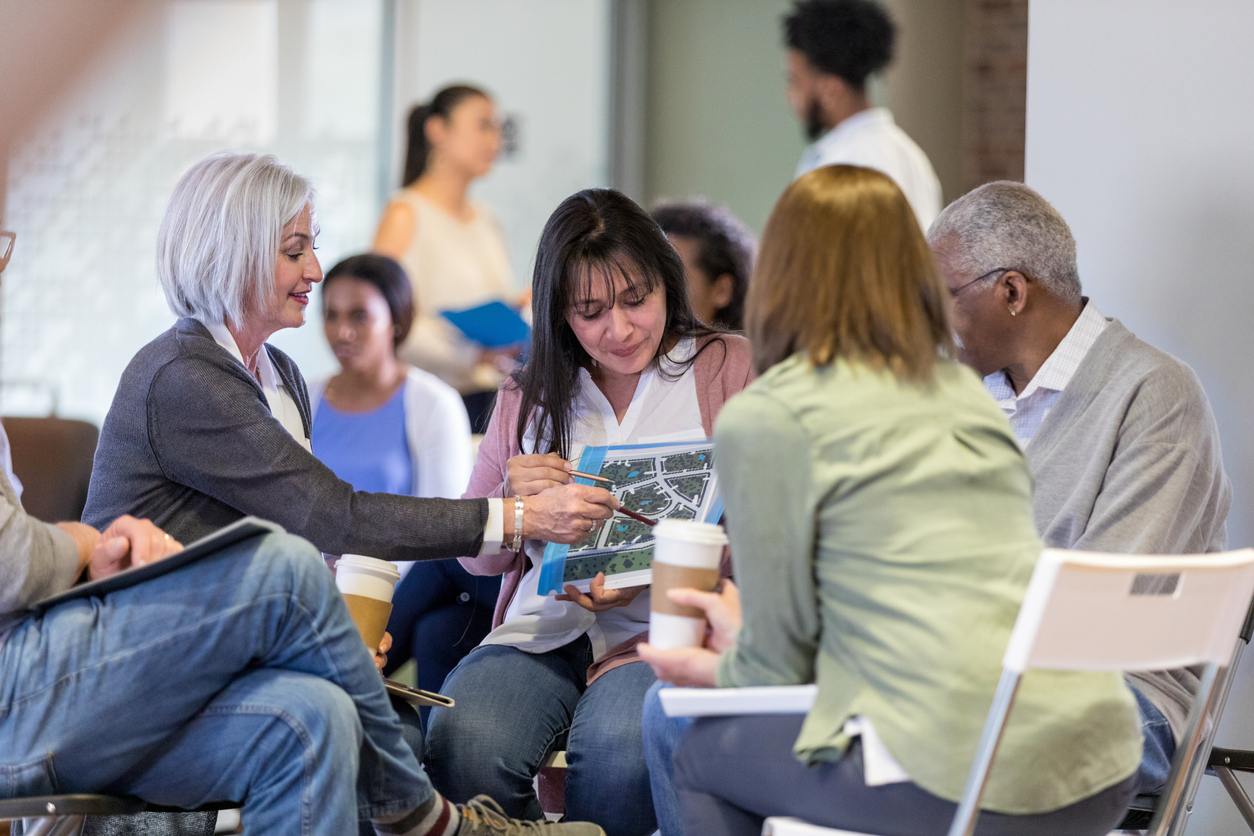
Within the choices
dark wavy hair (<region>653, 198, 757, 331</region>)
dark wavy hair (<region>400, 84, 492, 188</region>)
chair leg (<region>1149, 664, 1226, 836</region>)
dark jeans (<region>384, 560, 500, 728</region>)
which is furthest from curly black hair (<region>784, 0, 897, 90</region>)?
chair leg (<region>1149, 664, 1226, 836</region>)

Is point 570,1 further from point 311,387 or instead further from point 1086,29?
point 1086,29

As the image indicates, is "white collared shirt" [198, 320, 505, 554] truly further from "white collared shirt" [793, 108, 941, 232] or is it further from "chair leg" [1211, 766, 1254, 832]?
"white collared shirt" [793, 108, 941, 232]

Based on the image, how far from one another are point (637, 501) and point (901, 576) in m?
0.73

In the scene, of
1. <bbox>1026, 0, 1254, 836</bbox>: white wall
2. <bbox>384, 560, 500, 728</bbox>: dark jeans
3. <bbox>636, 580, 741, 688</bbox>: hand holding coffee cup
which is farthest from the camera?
<bbox>384, 560, 500, 728</bbox>: dark jeans

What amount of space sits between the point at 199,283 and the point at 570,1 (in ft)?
16.7

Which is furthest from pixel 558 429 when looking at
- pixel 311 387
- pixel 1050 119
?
pixel 311 387

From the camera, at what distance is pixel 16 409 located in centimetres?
559

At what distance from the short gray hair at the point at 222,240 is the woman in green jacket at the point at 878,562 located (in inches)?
35.2

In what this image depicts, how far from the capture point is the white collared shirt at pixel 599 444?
2119 mm

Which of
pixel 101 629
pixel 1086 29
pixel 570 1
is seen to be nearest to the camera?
pixel 101 629

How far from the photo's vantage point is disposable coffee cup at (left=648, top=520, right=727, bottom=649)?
149cm

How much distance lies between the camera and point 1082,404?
2064 mm

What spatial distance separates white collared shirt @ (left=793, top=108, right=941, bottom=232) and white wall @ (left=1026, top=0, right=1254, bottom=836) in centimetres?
148

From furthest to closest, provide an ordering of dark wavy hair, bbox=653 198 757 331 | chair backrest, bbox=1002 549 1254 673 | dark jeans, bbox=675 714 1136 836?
dark wavy hair, bbox=653 198 757 331 → dark jeans, bbox=675 714 1136 836 → chair backrest, bbox=1002 549 1254 673
